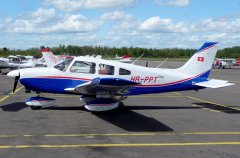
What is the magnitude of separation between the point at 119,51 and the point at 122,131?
112 meters

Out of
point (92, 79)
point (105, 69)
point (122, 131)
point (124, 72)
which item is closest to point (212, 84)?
point (124, 72)

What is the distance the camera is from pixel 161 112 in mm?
11820

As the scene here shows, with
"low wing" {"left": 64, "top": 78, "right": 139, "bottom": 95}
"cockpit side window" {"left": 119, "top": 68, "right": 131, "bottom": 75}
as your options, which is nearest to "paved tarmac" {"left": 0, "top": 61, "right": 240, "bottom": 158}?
"low wing" {"left": 64, "top": 78, "right": 139, "bottom": 95}

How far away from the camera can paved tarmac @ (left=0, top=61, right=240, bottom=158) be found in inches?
266

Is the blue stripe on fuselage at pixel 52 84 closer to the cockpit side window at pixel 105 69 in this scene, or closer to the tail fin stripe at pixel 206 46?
the cockpit side window at pixel 105 69

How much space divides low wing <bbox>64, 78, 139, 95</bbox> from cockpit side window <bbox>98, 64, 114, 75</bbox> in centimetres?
72

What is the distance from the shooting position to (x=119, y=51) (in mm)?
119688

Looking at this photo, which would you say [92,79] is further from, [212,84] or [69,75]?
[212,84]

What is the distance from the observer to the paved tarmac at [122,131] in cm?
675

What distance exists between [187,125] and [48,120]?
13.3ft

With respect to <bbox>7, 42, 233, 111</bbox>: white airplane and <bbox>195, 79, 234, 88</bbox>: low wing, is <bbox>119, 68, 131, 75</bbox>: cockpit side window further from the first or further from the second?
<bbox>195, 79, 234, 88</bbox>: low wing

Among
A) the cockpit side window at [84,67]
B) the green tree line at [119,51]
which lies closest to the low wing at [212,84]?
the cockpit side window at [84,67]

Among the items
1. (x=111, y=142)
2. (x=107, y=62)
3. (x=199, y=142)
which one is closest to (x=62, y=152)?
(x=111, y=142)

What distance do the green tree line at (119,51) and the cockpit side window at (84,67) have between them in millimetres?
84014
